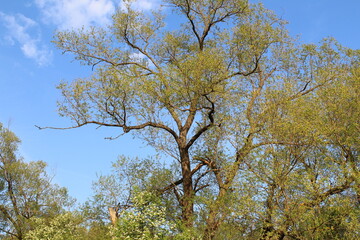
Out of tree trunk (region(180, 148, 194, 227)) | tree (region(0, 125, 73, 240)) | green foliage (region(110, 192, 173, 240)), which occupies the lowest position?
green foliage (region(110, 192, 173, 240))

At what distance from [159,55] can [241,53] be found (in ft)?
20.0

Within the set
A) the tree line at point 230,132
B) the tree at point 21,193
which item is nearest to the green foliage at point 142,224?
the tree line at point 230,132

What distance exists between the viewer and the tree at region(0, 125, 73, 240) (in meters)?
36.6

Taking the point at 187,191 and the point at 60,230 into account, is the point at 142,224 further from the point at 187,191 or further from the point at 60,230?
the point at 60,230

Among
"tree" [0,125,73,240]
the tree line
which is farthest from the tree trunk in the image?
"tree" [0,125,73,240]

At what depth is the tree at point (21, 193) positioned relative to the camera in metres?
36.6

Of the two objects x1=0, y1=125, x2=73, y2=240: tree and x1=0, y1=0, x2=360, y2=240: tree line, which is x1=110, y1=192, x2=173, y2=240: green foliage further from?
x1=0, y1=125, x2=73, y2=240: tree

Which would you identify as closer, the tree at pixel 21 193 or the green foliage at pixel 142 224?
the green foliage at pixel 142 224

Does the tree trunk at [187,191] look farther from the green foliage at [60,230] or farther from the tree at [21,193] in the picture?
the tree at [21,193]

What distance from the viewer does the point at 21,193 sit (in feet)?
124

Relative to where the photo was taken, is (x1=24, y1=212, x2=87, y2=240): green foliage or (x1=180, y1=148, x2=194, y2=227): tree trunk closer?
(x1=180, y1=148, x2=194, y2=227): tree trunk

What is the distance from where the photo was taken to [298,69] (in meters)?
25.0

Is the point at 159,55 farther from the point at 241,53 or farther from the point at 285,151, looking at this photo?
the point at 285,151

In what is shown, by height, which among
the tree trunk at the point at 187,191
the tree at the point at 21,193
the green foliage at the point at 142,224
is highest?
the tree at the point at 21,193
